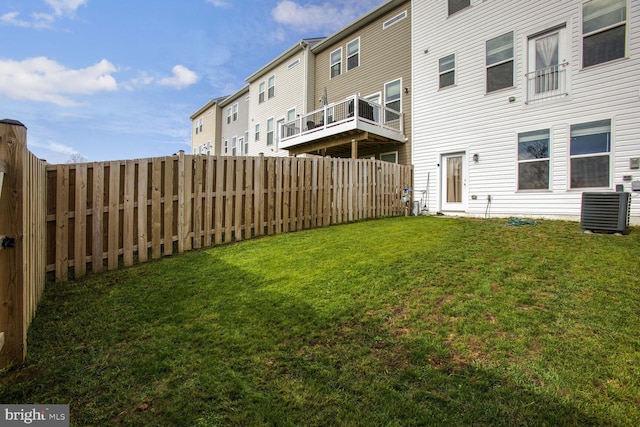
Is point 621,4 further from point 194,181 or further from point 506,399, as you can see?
point 194,181

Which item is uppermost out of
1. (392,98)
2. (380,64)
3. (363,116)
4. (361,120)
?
(380,64)

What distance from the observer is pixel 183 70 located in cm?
3475

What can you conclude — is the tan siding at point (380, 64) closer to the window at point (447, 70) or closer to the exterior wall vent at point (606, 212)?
the window at point (447, 70)

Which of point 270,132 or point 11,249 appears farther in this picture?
point 270,132

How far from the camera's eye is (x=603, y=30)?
25.1ft

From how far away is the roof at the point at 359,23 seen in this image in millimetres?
12555

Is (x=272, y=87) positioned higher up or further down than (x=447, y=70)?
higher up

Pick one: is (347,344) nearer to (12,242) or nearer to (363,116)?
(12,242)

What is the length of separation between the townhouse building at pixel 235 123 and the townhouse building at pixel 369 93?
8907mm

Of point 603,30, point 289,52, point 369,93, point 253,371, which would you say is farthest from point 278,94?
point 253,371

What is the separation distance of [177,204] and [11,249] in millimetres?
3239

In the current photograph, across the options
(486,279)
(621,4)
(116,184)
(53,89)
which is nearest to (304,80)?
(53,89)

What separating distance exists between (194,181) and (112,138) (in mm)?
18013

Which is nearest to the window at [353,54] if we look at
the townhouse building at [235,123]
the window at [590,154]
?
the window at [590,154]
